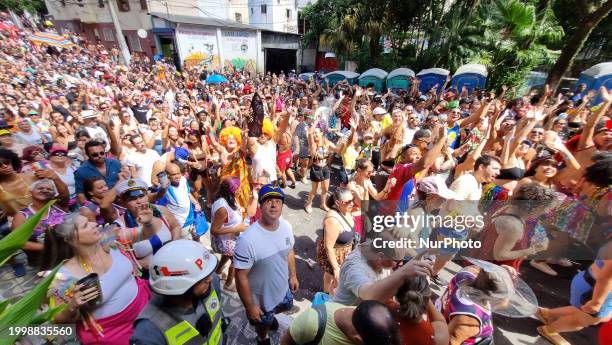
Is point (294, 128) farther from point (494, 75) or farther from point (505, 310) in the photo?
point (494, 75)

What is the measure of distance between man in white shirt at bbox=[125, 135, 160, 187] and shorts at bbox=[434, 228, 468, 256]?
4.07m

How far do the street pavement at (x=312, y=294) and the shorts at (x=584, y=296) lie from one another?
2.21ft

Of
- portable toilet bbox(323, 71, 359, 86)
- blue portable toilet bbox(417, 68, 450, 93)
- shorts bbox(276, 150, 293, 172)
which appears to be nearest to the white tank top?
shorts bbox(276, 150, 293, 172)

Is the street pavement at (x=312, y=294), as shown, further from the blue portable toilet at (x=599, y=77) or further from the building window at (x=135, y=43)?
the building window at (x=135, y=43)

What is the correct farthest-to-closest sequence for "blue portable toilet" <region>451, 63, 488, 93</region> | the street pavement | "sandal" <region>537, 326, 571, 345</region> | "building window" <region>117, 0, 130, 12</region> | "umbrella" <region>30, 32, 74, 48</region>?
"building window" <region>117, 0, 130, 12</region>
"blue portable toilet" <region>451, 63, 488, 93</region>
"umbrella" <region>30, 32, 74, 48</region>
"sandal" <region>537, 326, 571, 345</region>
the street pavement

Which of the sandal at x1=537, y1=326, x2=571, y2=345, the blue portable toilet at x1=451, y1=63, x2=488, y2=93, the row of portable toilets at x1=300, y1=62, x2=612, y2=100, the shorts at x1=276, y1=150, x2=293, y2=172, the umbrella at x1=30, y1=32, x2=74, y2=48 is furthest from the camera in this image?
the blue portable toilet at x1=451, y1=63, x2=488, y2=93

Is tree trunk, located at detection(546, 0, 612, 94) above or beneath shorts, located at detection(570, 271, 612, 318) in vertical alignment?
above

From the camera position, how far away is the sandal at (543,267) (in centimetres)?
396

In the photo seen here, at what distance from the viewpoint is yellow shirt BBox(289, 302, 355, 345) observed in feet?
4.98

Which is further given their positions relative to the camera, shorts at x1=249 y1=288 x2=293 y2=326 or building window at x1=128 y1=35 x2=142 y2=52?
building window at x1=128 y1=35 x2=142 y2=52

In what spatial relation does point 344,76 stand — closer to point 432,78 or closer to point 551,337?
point 432,78

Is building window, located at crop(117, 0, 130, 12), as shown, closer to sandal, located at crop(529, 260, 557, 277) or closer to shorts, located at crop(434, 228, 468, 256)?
shorts, located at crop(434, 228, 468, 256)

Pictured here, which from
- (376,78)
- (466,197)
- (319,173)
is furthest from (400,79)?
(466,197)

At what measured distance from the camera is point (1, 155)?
8.97 feet
